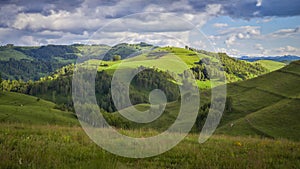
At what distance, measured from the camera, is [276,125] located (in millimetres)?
78062

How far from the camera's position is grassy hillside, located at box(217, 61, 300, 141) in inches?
2997

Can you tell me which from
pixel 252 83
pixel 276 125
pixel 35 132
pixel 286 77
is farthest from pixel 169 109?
pixel 35 132

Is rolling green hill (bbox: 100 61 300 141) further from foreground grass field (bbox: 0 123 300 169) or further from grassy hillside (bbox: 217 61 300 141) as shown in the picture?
foreground grass field (bbox: 0 123 300 169)

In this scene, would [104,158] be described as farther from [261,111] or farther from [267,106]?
[267,106]

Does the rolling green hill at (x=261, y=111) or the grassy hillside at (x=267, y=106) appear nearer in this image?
the grassy hillside at (x=267, y=106)

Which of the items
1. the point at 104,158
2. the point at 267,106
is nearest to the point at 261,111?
the point at 267,106

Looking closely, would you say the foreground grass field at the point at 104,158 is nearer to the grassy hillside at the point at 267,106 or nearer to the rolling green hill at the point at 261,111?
the rolling green hill at the point at 261,111

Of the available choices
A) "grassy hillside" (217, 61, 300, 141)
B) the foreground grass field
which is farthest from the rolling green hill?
the foreground grass field

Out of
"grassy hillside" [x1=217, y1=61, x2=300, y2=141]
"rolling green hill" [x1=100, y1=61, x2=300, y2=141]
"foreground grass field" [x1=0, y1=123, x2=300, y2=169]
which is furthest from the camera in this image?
"rolling green hill" [x1=100, y1=61, x2=300, y2=141]

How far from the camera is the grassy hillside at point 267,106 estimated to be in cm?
7612

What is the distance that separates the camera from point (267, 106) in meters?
104

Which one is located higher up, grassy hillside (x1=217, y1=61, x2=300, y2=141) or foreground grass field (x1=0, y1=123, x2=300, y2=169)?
foreground grass field (x1=0, y1=123, x2=300, y2=169)

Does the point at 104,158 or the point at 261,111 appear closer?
the point at 104,158

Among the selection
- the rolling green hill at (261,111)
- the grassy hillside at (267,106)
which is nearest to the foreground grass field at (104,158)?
the rolling green hill at (261,111)
